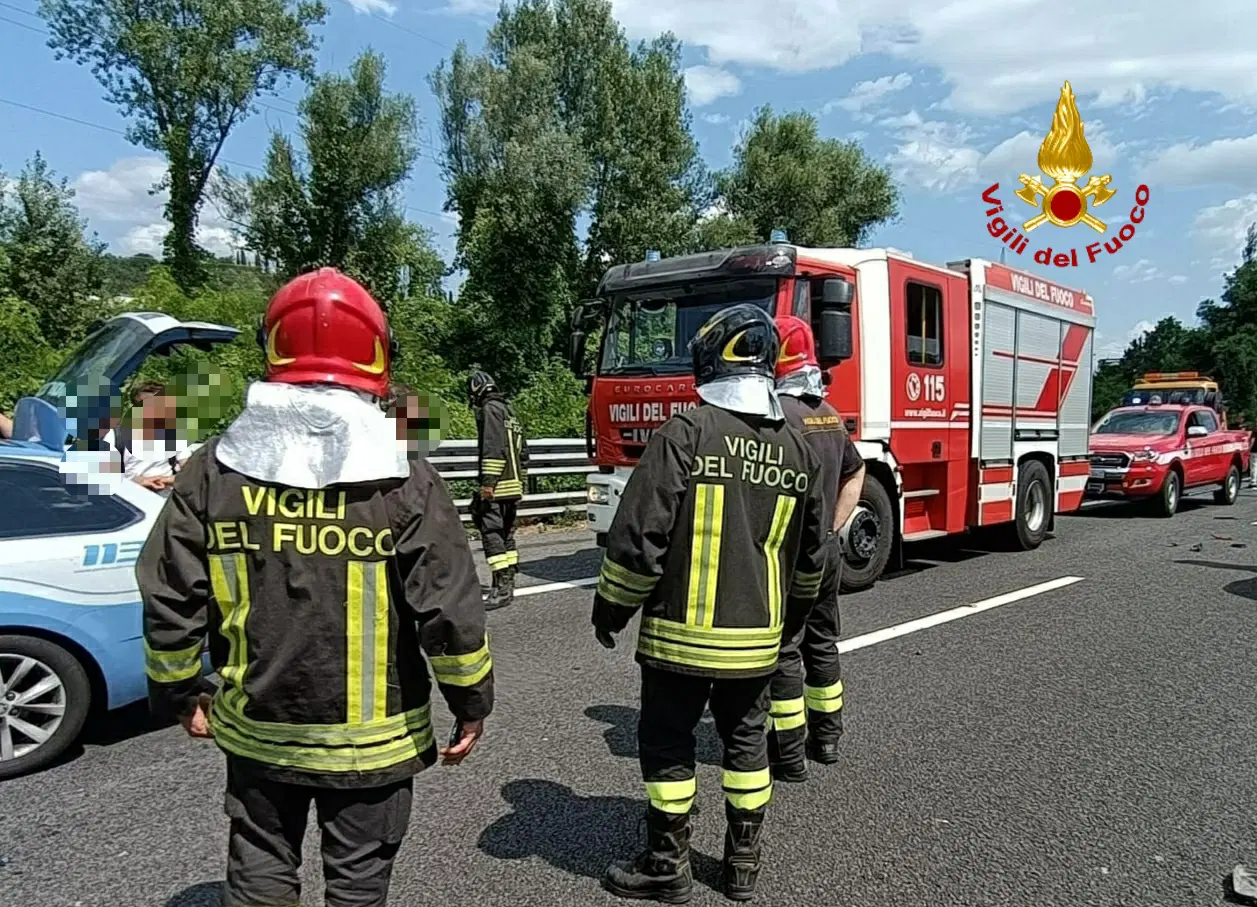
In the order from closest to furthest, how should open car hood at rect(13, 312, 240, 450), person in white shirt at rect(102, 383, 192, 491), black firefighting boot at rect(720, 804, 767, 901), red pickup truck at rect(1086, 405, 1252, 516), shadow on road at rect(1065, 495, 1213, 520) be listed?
black firefighting boot at rect(720, 804, 767, 901) < person in white shirt at rect(102, 383, 192, 491) < open car hood at rect(13, 312, 240, 450) < red pickup truck at rect(1086, 405, 1252, 516) < shadow on road at rect(1065, 495, 1213, 520)

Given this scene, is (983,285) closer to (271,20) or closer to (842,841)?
(842,841)

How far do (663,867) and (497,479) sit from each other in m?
5.00

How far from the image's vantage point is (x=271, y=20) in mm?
28484

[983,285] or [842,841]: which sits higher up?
[983,285]

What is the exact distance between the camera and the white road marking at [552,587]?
8.72m

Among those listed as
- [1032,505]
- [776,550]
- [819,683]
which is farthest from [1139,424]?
→ [776,550]

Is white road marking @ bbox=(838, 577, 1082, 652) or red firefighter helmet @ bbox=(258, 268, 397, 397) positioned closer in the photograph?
red firefighter helmet @ bbox=(258, 268, 397, 397)

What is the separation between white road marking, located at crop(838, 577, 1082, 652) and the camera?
6.96 meters

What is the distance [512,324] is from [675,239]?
18.9ft

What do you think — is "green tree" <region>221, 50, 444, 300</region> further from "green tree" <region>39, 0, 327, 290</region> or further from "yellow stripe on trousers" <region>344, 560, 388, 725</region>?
"yellow stripe on trousers" <region>344, 560, 388, 725</region>

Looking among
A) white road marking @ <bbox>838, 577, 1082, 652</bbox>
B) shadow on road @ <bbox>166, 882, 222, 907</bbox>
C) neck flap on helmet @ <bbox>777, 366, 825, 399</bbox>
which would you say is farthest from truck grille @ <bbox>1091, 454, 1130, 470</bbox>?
shadow on road @ <bbox>166, 882, 222, 907</bbox>

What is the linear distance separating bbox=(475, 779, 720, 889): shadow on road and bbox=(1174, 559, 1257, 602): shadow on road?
23.2 ft

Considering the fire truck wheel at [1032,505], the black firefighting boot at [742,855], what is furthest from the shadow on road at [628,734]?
the fire truck wheel at [1032,505]

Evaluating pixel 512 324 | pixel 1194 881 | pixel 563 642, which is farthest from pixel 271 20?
pixel 1194 881
